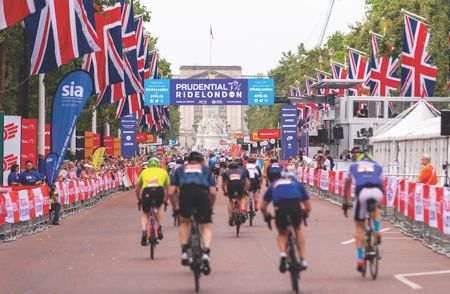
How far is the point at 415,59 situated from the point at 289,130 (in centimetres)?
1762

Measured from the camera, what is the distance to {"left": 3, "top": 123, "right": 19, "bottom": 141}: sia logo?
1176 inches

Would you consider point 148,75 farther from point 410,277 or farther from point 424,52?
point 410,277

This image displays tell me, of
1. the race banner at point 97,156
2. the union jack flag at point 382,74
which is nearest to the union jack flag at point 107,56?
the race banner at point 97,156

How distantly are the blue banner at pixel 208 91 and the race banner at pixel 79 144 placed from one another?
19040mm

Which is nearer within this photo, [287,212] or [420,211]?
[287,212]

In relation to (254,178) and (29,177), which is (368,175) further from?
(29,177)

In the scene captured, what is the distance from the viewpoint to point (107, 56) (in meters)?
40.2

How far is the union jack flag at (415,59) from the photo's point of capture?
46.2 m

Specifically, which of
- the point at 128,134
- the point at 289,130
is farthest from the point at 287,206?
the point at 128,134

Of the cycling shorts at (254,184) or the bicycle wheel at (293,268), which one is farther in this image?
the cycling shorts at (254,184)

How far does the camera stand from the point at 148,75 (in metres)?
69.6

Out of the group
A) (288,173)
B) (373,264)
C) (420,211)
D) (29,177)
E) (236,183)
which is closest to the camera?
(288,173)

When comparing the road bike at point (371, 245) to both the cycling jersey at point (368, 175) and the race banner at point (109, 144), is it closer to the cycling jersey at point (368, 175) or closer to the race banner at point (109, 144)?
the cycling jersey at point (368, 175)

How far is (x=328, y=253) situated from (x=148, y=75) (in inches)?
1988
